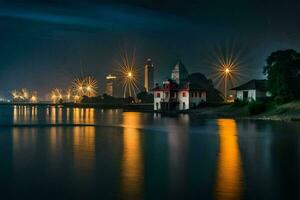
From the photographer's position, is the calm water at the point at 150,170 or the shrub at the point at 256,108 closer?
the calm water at the point at 150,170

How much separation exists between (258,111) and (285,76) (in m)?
6.16

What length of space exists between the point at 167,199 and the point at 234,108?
190ft

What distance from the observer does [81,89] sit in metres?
198

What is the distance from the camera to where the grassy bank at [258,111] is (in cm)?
5337

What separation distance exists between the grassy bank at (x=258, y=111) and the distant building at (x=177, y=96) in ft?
19.6

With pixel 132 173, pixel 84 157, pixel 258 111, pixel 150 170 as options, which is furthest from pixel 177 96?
pixel 132 173

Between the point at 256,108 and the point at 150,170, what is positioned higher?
the point at 256,108

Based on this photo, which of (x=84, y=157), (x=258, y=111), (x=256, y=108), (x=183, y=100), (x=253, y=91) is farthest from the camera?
(x=183, y=100)

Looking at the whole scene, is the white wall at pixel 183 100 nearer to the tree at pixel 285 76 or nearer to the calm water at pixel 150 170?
the tree at pixel 285 76

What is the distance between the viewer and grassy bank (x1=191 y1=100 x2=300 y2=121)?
175ft

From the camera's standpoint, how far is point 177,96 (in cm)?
8631

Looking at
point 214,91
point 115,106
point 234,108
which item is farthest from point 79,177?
point 115,106

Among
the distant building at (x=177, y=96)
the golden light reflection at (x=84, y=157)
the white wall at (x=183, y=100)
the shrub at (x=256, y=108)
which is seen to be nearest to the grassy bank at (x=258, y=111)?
the shrub at (x=256, y=108)

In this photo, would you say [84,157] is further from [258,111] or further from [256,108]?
[256,108]
